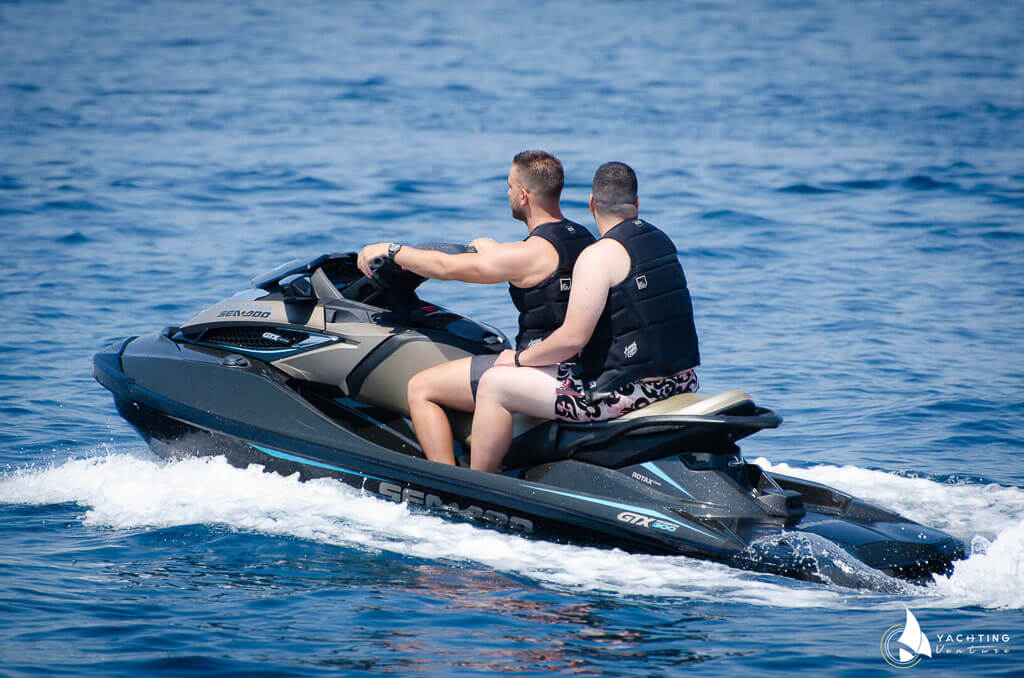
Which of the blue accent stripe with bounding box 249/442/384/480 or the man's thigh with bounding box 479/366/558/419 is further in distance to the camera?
the blue accent stripe with bounding box 249/442/384/480

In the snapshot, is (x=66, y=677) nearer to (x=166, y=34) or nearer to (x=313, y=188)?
(x=313, y=188)

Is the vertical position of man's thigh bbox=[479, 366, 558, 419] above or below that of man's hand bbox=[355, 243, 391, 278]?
below

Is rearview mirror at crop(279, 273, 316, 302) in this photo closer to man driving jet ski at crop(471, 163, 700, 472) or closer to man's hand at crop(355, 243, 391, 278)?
man's hand at crop(355, 243, 391, 278)

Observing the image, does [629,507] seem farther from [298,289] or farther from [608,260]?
[298,289]

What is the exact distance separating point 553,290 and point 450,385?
67 cm

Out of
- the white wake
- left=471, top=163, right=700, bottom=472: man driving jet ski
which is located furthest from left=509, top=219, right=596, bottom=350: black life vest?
the white wake

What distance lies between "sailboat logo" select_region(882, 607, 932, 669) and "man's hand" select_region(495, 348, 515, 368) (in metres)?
1.95

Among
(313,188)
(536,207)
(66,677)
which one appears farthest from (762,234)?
(66,677)

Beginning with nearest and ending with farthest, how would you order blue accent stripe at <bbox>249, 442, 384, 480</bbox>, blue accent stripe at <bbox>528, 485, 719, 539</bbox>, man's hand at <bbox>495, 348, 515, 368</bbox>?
blue accent stripe at <bbox>528, 485, 719, 539</bbox>, man's hand at <bbox>495, 348, 515, 368</bbox>, blue accent stripe at <bbox>249, 442, 384, 480</bbox>

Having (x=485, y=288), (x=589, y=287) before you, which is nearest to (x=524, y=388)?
(x=589, y=287)

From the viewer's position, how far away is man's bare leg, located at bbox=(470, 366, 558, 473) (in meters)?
5.32

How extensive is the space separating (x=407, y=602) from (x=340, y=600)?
0.28 metres

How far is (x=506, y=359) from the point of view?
5469mm

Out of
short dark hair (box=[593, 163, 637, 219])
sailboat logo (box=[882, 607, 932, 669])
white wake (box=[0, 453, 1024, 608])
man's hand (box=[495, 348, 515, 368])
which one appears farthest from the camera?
man's hand (box=[495, 348, 515, 368])
